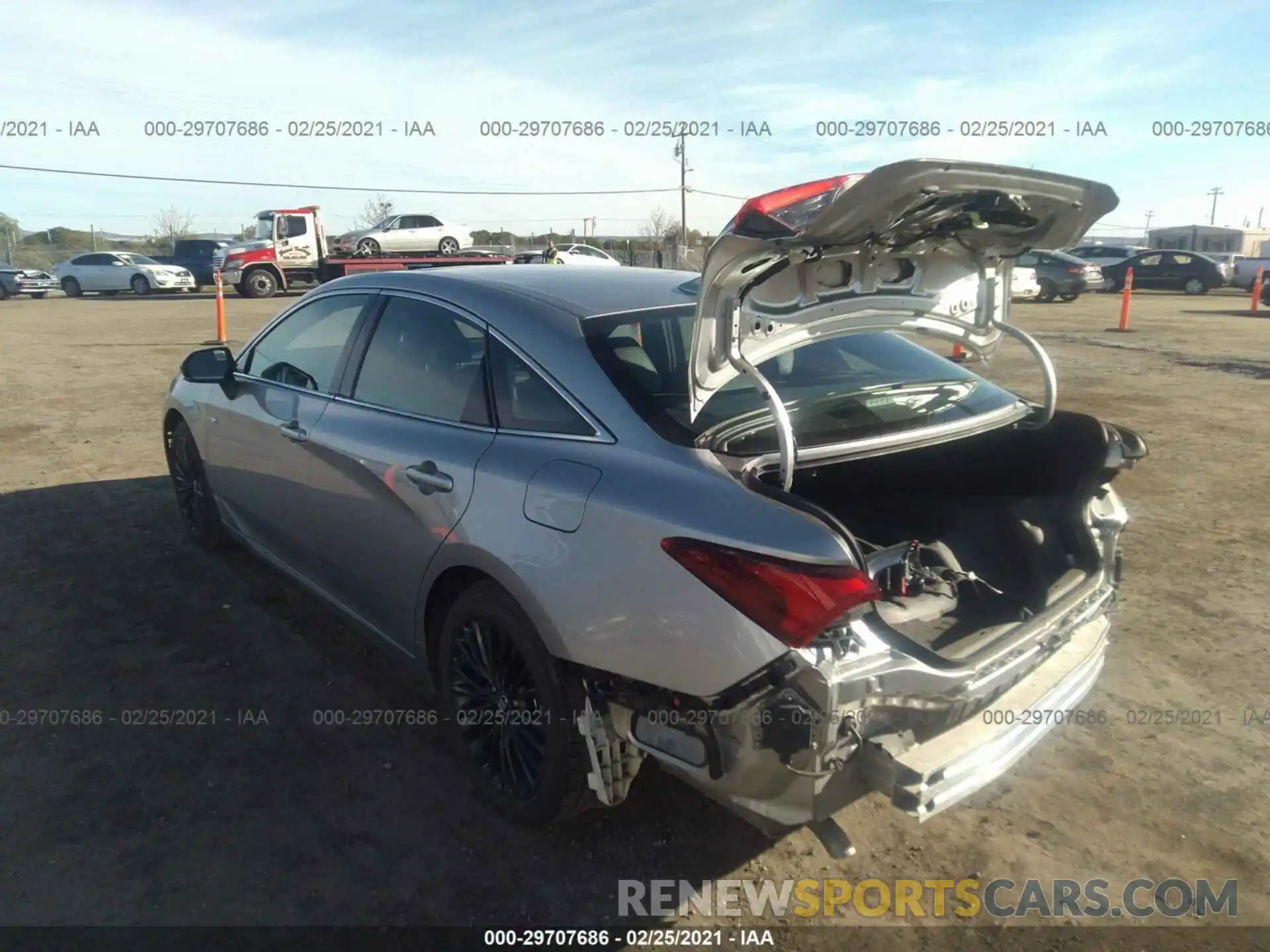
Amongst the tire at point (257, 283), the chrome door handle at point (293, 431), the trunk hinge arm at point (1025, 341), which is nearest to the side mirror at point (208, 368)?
the chrome door handle at point (293, 431)

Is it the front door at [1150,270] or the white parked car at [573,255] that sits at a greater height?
the white parked car at [573,255]

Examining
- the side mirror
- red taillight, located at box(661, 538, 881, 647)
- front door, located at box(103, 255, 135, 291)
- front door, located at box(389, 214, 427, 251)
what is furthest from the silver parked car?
front door, located at box(103, 255, 135, 291)

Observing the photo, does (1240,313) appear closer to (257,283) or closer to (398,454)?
(398,454)

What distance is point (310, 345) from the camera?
13.5 ft

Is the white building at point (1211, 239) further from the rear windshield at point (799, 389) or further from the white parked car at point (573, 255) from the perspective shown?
the rear windshield at point (799, 389)

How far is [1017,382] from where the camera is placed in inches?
424

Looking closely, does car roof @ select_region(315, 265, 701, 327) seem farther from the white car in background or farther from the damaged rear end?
the white car in background

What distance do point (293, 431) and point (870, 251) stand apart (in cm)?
242

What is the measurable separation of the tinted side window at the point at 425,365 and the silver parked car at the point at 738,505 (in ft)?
0.04

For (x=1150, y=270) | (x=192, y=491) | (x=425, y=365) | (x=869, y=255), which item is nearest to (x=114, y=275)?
(x=192, y=491)

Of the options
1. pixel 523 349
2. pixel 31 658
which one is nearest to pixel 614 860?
pixel 523 349

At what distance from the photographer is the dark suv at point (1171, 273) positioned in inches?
1172

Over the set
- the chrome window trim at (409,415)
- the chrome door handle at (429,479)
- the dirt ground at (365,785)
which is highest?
the chrome window trim at (409,415)

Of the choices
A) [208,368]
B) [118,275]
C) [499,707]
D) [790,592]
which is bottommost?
[499,707]
